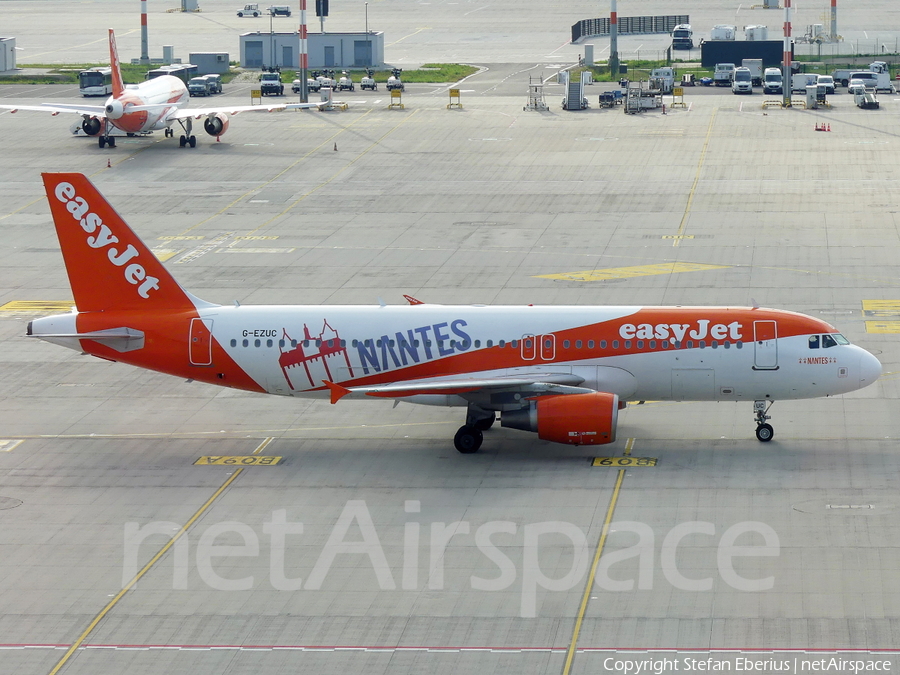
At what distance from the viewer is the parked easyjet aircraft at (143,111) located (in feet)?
343

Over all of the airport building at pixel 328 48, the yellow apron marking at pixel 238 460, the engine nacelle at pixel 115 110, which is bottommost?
the yellow apron marking at pixel 238 460

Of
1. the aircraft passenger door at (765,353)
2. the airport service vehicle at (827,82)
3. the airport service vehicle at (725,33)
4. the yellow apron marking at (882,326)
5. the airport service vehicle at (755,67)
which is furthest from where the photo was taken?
the airport service vehicle at (725,33)

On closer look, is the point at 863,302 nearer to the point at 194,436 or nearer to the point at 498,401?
the point at 498,401

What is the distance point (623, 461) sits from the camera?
42.6 meters

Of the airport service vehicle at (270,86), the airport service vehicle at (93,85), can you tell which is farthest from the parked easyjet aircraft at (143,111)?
the airport service vehicle at (93,85)

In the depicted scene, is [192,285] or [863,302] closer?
[863,302]

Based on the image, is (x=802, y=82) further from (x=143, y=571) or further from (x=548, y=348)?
(x=143, y=571)

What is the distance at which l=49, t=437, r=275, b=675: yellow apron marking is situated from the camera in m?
30.9

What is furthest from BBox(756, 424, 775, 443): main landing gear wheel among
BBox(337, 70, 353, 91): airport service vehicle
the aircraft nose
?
BBox(337, 70, 353, 91): airport service vehicle

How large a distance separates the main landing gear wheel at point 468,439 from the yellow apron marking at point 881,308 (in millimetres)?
24599

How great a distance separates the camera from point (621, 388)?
144ft

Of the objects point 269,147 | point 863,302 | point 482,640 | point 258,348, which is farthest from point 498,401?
point 269,147

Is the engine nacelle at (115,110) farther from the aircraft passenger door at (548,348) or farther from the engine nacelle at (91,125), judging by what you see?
the aircraft passenger door at (548,348)

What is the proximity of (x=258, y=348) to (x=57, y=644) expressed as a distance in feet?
49.9
